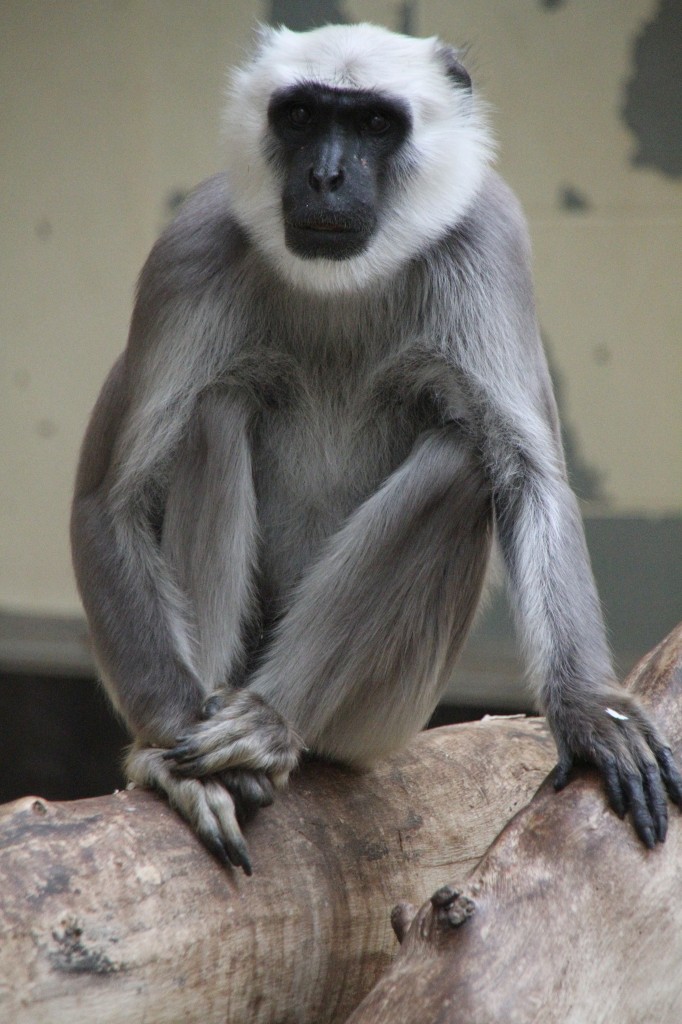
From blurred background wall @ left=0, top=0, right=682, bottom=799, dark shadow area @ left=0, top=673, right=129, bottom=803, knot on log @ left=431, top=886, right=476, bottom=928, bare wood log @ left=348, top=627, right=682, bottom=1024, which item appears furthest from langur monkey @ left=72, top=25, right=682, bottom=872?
dark shadow area @ left=0, top=673, right=129, bottom=803

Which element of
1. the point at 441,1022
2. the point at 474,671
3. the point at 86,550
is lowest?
the point at 474,671

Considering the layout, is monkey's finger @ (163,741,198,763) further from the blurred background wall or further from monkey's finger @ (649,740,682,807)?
the blurred background wall

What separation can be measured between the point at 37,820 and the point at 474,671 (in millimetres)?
4774

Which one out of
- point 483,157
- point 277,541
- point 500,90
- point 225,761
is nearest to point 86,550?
point 277,541

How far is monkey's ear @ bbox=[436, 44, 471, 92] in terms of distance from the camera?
13.0 ft

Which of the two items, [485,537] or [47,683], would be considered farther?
[47,683]

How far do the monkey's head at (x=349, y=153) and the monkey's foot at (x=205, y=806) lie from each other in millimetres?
1391

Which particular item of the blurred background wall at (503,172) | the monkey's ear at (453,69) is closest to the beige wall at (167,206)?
the blurred background wall at (503,172)

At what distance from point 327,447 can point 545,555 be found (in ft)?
2.46

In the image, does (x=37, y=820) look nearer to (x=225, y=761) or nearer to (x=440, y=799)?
(x=225, y=761)

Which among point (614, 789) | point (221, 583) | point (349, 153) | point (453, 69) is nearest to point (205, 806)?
point (221, 583)

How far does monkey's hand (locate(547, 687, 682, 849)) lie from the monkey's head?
1.33m

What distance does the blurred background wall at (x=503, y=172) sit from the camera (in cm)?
723

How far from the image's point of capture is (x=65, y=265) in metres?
7.63
